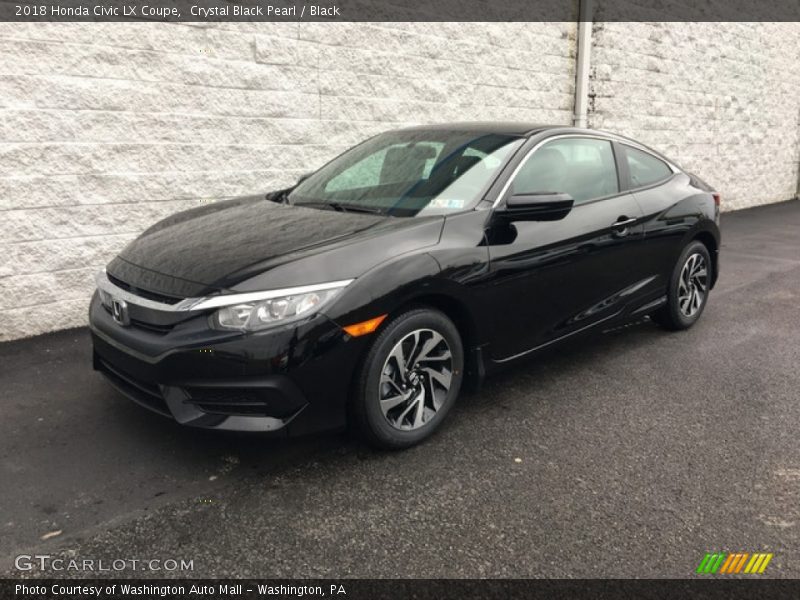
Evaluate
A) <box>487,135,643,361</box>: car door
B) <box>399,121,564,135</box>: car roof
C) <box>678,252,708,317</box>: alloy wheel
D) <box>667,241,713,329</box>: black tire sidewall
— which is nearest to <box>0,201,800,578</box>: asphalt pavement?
<box>487,135,643,361</box>: car door

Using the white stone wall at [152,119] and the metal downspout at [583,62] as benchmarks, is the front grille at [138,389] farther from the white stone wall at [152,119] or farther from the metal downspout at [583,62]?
the metal downspout at [583,62]

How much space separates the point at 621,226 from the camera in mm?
4391

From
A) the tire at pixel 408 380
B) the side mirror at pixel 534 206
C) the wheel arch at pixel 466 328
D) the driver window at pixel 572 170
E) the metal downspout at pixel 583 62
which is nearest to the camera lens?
the tire at pixel 408 380

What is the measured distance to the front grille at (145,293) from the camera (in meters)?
3.00

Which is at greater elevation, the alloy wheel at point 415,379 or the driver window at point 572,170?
the driver window at point 572,170

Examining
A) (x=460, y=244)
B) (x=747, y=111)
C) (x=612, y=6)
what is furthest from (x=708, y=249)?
(x=747, y=111)

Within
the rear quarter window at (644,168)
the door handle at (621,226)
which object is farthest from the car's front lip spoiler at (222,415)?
the rear quarter window at (644,168)

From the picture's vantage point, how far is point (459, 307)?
3465 mm

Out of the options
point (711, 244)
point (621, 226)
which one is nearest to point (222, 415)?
point (621, 226)

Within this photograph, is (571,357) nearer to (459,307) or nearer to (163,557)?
(459,307)

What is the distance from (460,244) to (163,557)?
76.7 inches

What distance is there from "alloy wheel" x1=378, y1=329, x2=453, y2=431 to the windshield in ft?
2.33

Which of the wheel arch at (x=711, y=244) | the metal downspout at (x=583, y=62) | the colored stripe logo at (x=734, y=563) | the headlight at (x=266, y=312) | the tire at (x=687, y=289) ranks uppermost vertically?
the metal downspout at (x=583, y=62)

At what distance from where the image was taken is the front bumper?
2.83m
